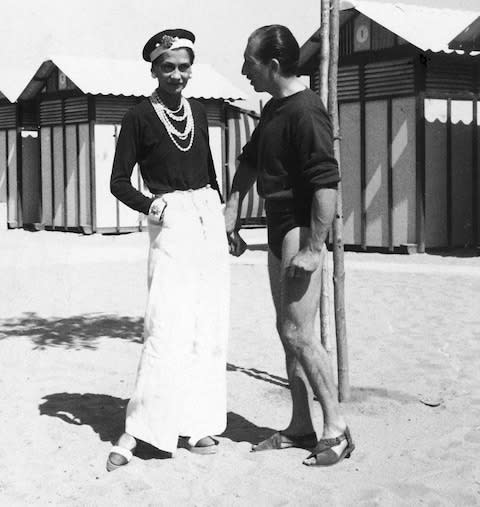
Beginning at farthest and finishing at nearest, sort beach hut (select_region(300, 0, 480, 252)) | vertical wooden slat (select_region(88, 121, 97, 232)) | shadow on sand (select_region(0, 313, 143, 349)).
Result: 1. vertical wooden slat (select_region(88, 121, 97, 232))
2. beach hut (select_region(300, 0, 480, 252))
3. shadow on sand (select_region(0, 313, 143, 349))

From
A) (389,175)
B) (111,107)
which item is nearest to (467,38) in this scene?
(389,175)

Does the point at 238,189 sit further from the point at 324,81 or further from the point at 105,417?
the point at 105,417

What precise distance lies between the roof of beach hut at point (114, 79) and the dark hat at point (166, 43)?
15635 mm

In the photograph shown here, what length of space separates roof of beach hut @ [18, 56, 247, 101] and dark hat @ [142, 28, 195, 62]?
1563 centimetres

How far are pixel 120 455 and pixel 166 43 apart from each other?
190cm

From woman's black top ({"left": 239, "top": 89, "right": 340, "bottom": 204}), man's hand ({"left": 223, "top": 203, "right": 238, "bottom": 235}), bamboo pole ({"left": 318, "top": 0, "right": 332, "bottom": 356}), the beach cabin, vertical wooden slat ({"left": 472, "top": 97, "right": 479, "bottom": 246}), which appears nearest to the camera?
woman's black top ({"left": 239, "top": 89, "right": 340, "bottom": 204})

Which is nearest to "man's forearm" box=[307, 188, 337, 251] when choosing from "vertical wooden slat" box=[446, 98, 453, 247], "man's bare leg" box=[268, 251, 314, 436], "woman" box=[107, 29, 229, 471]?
"man's bare leg" box=[268, 251, 314, 436]

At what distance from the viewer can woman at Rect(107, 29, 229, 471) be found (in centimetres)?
494

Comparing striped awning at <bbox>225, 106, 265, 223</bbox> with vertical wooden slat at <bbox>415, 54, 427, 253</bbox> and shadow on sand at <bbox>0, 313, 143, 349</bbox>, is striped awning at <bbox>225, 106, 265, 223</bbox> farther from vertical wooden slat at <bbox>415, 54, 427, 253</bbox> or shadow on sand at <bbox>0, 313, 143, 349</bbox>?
shadow on sand at <bbox>0, 313, 143, 349</bbox>

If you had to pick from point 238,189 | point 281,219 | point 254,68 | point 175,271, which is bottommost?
point 175,271

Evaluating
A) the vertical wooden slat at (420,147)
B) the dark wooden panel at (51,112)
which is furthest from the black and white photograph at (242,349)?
the dark wooden panel at (51,112)

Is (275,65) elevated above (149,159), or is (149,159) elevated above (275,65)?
(275,65)

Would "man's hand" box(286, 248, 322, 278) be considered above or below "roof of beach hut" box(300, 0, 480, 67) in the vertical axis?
below

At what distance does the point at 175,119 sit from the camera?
512cm
